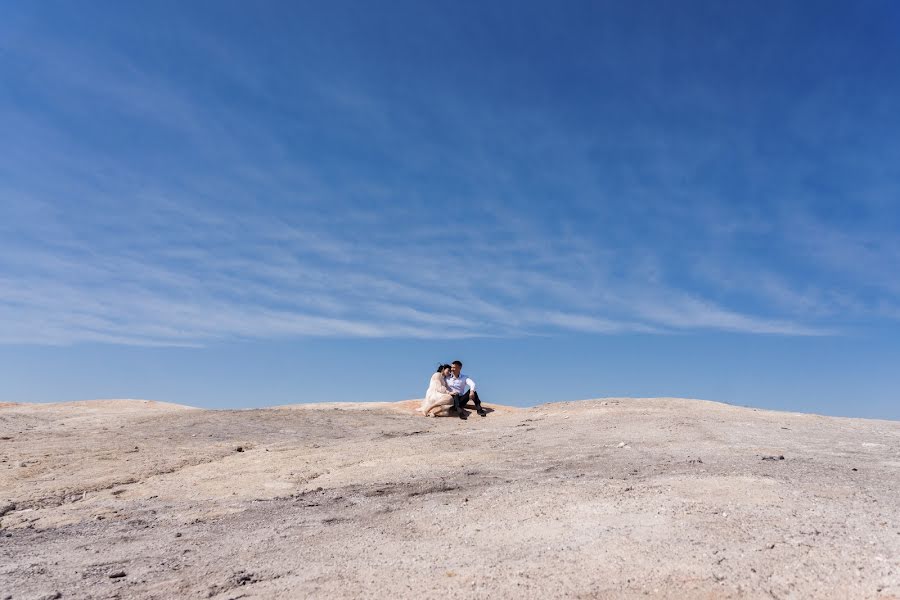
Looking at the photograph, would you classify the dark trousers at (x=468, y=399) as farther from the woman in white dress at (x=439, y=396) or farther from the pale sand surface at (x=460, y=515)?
the pale sand surface at (x=460, y=515)

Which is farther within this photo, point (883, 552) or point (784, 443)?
point (784, 443)

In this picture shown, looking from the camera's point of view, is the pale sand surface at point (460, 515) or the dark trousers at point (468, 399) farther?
the dark trousers at point (468, 399)

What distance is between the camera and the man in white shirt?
18594mm

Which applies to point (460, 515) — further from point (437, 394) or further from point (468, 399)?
point (468, 399)

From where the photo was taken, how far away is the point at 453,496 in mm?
7223

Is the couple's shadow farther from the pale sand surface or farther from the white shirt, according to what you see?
the pale sand surface

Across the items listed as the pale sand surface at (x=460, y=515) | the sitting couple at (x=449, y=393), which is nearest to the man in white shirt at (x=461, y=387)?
the sitting couple at (x=449, y=393)

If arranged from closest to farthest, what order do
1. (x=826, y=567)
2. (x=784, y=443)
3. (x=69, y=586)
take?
(x=826, y=567)
(x=69, y=586)
(x=784, y=443)

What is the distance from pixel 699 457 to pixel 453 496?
12.9 ft

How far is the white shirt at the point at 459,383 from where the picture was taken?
18516mm

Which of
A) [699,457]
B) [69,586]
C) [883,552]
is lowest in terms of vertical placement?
[69,586]

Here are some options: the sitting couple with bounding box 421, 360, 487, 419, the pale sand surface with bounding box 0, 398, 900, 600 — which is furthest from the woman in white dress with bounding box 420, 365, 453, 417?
the pale sand surface with bounding box 0, 398, 900, 600

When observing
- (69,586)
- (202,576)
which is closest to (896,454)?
(202,576)

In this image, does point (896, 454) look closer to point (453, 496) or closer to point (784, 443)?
point (784, 443)
